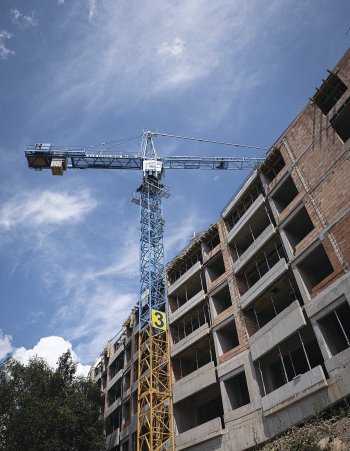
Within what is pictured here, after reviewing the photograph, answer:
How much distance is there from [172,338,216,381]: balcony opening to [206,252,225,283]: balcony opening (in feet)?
16.9

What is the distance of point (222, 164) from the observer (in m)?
49.1

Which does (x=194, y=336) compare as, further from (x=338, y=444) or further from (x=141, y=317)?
(x=338, y=444)

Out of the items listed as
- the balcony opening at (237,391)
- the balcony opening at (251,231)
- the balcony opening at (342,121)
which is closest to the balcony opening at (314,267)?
the balcony opening at (251,231)

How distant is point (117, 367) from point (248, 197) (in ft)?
89.9

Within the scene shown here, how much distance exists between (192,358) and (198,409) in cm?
406

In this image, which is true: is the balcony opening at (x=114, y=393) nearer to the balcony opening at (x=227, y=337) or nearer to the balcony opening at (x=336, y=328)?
the balcony opening at (x=227, y=337)

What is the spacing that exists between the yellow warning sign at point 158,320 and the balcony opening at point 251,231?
894cm

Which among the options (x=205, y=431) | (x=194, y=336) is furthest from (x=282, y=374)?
(x=194, y=336)

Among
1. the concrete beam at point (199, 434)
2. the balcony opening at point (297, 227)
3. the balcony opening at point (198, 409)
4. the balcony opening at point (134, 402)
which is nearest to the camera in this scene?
the balcony opening at point (297, 227)

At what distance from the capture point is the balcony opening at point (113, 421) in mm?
42469

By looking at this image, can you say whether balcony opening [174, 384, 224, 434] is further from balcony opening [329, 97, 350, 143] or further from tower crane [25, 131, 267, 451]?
balcony opening [329, 97, 350, 143]

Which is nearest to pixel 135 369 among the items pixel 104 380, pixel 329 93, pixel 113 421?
pixel 113 421

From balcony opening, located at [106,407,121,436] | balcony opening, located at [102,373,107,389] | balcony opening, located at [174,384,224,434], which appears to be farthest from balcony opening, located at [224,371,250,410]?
balcony opening, located at [102,373,107,389]

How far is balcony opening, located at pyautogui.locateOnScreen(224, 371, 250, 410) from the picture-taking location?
25527mm
